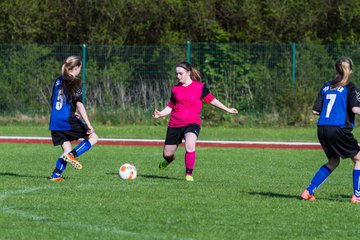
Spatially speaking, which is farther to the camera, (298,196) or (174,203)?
(298,196)

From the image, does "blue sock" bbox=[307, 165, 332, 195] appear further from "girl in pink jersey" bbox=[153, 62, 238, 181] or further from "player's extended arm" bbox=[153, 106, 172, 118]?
"player's extended arm" bbox=[153, 106, 172, 118]

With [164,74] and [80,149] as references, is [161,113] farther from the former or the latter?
[164,74]

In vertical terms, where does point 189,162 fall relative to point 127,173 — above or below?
above

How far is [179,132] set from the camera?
42.7ft

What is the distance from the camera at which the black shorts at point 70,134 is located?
40.4 feet

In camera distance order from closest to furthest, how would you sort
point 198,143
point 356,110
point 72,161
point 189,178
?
point 356,110 < point 72,161 < point 189,178 < point 198,143

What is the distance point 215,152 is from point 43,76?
1025cm

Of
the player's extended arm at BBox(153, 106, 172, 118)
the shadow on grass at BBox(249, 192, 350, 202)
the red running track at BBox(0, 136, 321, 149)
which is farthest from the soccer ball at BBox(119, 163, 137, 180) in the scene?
the red running track at BBox(0, 136, 321, 149)

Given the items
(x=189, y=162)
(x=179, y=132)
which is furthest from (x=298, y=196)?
(x=179, y=132)

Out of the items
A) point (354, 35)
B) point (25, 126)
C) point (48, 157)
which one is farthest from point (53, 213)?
point (354, 35)

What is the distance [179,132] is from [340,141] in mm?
3441

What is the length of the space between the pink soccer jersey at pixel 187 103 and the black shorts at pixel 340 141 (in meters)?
3.20

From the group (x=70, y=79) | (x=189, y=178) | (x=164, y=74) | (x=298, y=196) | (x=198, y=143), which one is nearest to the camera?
(x=298, y=196)

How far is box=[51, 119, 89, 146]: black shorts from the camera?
12328 millimetres
